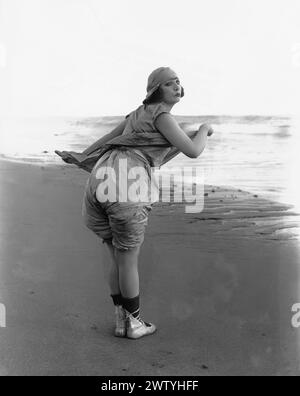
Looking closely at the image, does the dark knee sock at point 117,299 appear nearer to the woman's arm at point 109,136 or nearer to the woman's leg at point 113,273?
the woman's leg at point 113,273

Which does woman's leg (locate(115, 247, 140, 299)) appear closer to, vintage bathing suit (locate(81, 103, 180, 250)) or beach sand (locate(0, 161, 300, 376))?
vintage bathing suit (locate(81, 103, 180, 250))

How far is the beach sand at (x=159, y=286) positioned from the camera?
1729 mm

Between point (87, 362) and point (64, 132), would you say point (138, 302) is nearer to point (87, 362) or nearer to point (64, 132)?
point (87, 362)

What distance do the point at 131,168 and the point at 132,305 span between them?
1.54 ft

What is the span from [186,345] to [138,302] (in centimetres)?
22

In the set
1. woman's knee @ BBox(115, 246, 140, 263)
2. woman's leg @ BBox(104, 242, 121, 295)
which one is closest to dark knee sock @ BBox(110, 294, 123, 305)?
woman's leg @ BBox(104, 242, 121, 295)

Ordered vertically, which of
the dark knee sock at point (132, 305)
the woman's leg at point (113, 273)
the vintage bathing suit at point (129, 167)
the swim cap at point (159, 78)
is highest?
the swim cap at point (159, 78)

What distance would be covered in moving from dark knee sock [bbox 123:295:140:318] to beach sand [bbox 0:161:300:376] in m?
0.09

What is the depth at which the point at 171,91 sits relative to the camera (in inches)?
69.3

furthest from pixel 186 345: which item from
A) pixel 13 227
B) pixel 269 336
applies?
pixel 13 227

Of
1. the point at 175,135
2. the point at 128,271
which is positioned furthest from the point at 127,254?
the point at 175,135

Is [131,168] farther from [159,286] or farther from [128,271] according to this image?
[159,286]

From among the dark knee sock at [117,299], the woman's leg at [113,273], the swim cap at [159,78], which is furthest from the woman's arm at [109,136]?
the dark knee sock at [117,299]
